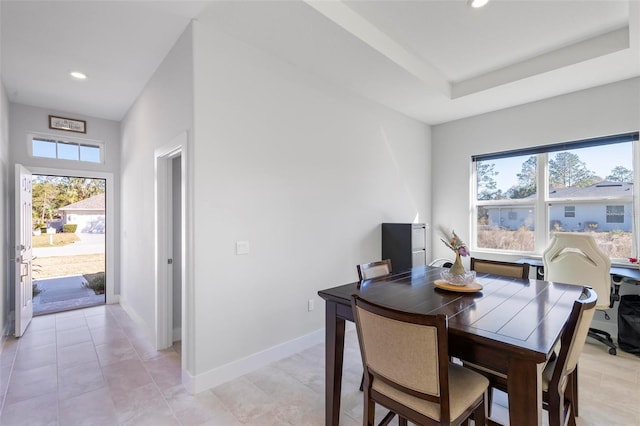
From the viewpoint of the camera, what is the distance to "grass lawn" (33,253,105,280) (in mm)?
6887

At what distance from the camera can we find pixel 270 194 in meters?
2.91

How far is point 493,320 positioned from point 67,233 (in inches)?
377

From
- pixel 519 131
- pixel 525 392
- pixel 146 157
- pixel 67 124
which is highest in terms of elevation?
pixel 67 124

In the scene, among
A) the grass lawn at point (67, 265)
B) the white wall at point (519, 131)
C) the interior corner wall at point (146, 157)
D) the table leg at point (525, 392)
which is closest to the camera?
the table leg at point (525, 392)

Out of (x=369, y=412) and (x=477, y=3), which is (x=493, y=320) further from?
(x=477, y=3)

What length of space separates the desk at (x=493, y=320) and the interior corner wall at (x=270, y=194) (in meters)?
1.07

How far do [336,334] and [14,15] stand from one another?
3497mm

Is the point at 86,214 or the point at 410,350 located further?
the point at 86,214

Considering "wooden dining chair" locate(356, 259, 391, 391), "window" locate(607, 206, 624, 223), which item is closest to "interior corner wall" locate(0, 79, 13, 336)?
"wooden dining chair" locate(356, 259, 391, 391)

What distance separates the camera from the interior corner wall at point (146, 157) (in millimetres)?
2623

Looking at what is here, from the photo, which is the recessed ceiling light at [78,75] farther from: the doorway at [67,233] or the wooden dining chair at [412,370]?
the wooden dining chair at [412,370]

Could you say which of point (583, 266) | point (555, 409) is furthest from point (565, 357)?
point (583, 266)

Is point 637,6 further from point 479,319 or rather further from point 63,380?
point 63,380

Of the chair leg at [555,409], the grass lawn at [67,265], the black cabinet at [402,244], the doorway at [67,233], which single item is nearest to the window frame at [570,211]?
the black cabinet at [402,244]
